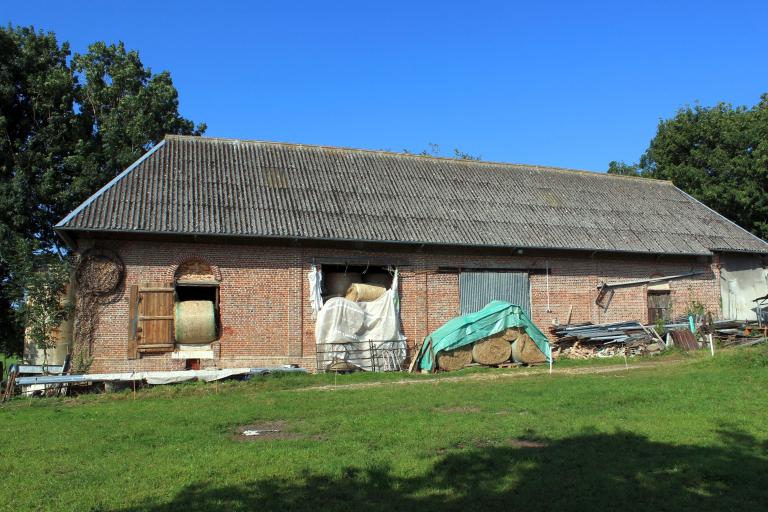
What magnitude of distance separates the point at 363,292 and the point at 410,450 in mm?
10932

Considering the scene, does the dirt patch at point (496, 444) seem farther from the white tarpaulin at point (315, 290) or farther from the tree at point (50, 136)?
the tree at point (50, 136)

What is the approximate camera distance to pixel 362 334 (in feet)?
60.0

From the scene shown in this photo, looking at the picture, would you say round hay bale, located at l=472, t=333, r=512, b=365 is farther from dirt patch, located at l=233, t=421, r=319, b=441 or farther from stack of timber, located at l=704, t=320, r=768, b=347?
dirt patch, located at l=233, t=421, r=319, b=441

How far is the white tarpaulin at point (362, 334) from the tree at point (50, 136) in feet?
34.6

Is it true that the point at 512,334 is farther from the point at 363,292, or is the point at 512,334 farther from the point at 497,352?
the point at 363,292

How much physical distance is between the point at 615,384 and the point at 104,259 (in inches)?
491

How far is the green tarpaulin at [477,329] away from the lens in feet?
57.0

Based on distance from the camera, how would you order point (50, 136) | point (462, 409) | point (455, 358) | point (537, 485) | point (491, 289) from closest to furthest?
point (537, 485)
point (462, 409)
point (455, 358)
point (491, 289)
point (50, 136)

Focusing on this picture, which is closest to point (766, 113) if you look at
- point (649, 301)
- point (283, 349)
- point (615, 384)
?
point (649, 301)

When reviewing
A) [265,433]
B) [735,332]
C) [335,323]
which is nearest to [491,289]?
[335,323]

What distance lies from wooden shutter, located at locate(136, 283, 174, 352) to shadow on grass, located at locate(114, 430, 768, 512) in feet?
36.5

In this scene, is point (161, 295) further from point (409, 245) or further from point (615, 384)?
point (615, 384)

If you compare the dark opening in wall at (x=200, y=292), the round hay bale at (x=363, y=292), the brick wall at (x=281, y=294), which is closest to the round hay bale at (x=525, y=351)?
the brick wall at (x=281, y=294)

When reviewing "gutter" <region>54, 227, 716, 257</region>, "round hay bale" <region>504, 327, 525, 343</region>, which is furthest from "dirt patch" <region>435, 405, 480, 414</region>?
"gutter" <region>54, 227, 716, 257</region>
